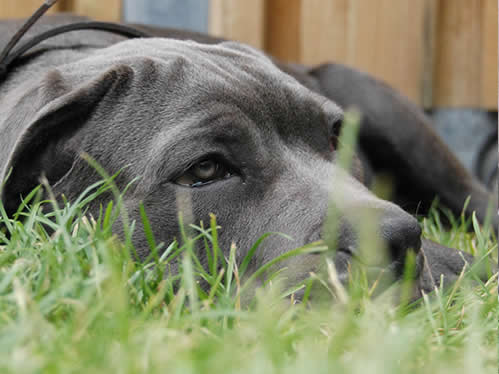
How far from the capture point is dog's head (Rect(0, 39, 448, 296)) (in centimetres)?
193

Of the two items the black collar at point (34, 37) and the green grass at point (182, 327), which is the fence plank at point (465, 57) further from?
the green grass at point (182, 327)

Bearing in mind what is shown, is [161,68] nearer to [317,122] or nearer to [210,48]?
[210,48]

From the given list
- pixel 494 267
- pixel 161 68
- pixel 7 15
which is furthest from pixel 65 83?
pixel 7 15

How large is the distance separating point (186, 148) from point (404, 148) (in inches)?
87.7

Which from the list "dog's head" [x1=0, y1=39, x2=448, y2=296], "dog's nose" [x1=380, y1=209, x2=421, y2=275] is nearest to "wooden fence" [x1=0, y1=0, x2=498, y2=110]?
"dog's head" [x1=0, y1=39, x2=448, y2=296]

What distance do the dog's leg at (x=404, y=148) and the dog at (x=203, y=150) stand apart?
146 cm

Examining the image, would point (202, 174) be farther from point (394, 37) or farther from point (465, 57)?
point (465, 57)

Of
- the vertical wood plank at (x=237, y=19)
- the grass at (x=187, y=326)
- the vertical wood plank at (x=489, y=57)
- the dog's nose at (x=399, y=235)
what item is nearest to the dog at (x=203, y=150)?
the dog's nose at (x=399, y=235)

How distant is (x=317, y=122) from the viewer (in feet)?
7.77

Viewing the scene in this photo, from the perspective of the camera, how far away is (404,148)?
3945mm

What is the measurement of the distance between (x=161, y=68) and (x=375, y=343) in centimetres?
145

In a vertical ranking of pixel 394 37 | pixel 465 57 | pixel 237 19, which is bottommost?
pixel 465 57

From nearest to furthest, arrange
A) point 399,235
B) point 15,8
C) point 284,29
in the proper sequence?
1. point 399,235
2. point 15,8
3. point 284,29

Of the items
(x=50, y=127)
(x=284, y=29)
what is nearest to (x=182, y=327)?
(x=50, y=127)
